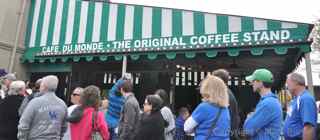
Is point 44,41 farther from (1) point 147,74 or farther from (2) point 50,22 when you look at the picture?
(1) point 147,74

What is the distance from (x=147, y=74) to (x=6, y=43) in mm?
4163

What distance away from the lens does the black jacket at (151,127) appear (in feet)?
13.0

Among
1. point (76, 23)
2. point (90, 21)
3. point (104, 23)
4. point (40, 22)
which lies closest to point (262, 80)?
point (104, 23)

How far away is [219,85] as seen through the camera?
9.42ft

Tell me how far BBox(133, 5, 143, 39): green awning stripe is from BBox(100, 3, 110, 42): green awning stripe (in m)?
0.78

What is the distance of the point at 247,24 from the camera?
611cm

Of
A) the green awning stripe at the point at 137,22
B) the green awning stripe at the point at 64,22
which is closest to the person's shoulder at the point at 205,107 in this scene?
the green awning stripe at the point at 137,22

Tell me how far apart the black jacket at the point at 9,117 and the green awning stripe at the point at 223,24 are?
13.2 ft

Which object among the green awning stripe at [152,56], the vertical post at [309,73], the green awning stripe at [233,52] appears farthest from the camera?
the green awning stripe at [152,56]

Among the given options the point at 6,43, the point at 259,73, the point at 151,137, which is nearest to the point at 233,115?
the point at 259,73

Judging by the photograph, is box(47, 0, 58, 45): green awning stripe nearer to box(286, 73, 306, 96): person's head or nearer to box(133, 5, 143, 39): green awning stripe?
box(133, 5, 143, 39): green awning stripe

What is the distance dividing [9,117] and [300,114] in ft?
11.8

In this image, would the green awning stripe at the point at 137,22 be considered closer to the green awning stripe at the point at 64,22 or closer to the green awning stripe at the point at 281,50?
the green awning stripe at the point at 64,22

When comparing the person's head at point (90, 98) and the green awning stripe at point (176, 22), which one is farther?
the green awning stripe at point (176, 22)
